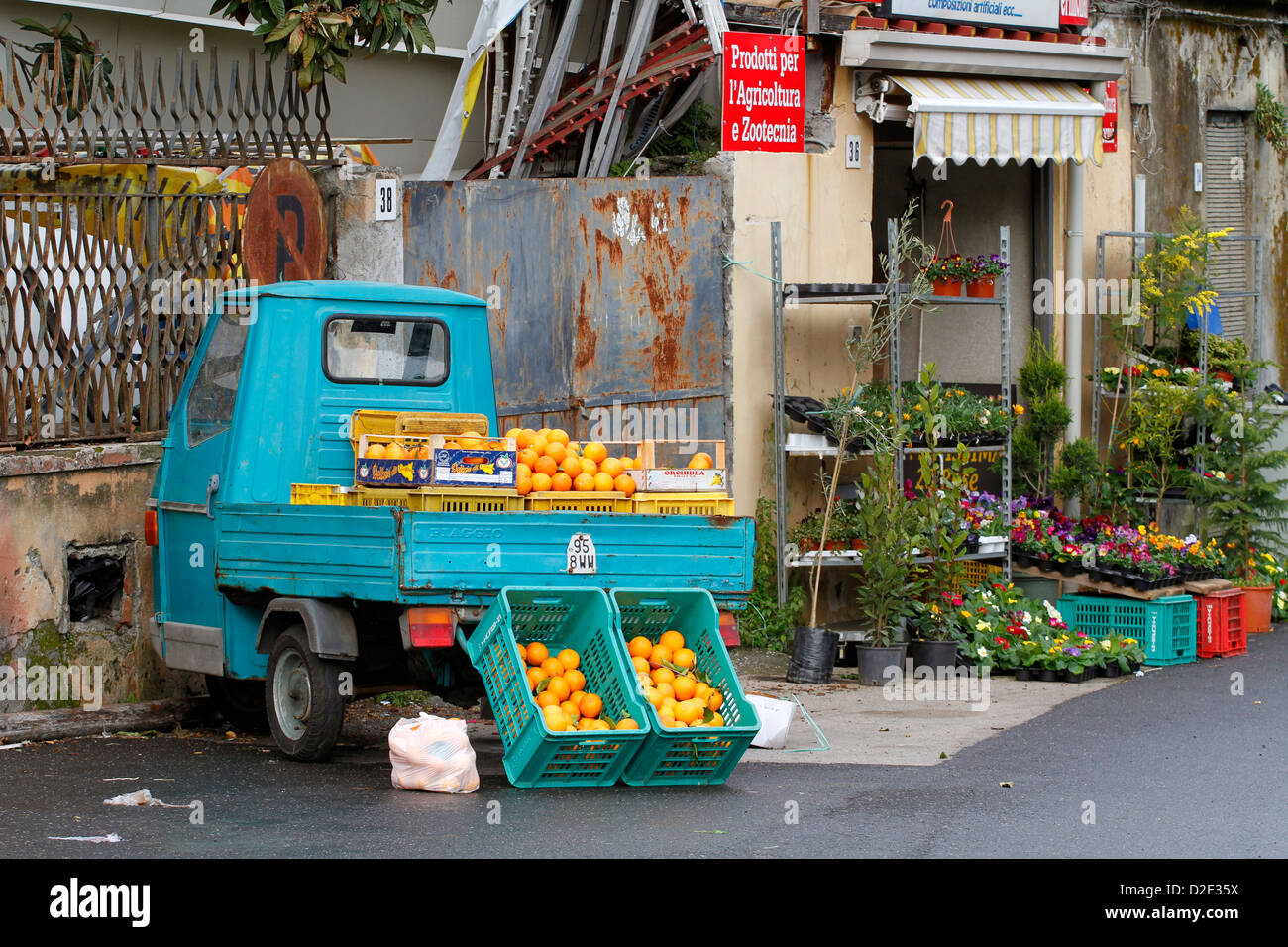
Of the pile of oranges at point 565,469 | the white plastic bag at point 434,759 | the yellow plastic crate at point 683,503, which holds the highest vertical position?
the pile of oranges at point 565,469

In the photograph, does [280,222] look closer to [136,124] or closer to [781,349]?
[136,124]

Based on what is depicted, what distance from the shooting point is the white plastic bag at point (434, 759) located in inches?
277

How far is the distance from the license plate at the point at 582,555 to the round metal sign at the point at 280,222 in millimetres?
4346

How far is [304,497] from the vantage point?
7.93m

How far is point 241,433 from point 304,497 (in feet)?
1.69

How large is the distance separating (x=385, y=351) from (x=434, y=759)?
8.21ft

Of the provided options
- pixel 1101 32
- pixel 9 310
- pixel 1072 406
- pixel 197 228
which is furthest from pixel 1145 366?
pixel 9 310

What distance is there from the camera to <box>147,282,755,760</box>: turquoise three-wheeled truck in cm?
711

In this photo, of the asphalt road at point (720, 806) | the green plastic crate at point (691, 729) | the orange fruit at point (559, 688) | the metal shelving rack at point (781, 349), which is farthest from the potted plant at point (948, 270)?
the orange fruit at point (559, 688)

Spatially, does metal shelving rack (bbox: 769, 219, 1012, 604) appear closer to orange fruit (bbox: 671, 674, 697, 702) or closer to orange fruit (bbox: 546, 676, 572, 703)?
orange fruit (bbox: 671, 674, 697, 702)

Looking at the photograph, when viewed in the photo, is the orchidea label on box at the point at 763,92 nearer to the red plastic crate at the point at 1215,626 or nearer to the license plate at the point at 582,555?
the red plastic crate at the point at 1215,626

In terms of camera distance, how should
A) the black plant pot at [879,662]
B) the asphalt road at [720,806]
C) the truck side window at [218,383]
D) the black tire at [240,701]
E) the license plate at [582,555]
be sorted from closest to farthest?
1. the asphalt road at [720,806]
2. the license plate at [582,555]
3. the truck side window at [218,383]
4. the black tire at [240,701]
5. the black plant pot at [879,662]

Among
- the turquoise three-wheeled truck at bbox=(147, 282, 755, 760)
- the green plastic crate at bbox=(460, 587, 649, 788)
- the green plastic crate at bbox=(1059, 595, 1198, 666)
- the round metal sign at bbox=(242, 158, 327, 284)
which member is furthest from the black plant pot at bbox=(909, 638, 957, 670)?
the round metal sign at bbox=(242, 158, 327, 284)

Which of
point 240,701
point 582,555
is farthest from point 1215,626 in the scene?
point 240,701
